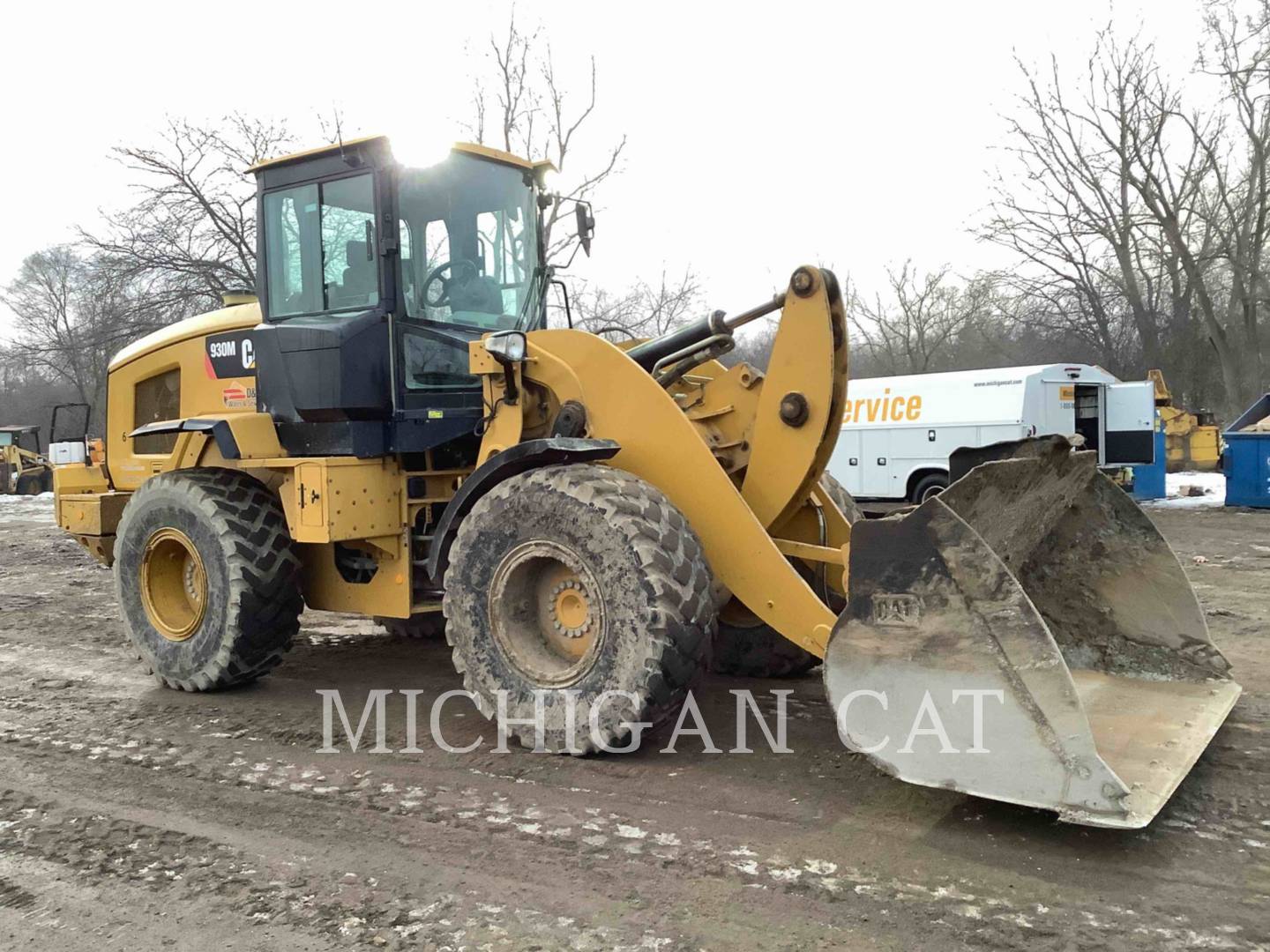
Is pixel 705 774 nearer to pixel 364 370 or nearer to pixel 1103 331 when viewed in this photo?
pixel 364 370

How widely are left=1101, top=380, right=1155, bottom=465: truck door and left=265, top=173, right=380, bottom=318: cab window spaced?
14.9 m

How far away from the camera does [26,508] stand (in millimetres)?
24219

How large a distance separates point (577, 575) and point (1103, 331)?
30746mm

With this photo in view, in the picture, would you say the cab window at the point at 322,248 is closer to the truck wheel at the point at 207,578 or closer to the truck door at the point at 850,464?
the truck wheel at the point at 207,578

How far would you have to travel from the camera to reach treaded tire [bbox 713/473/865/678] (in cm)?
549

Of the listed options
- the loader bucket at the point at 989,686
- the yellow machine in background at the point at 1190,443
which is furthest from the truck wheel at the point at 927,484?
the loader bucket at the point at 989,686

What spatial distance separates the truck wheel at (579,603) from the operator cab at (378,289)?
1.11 m

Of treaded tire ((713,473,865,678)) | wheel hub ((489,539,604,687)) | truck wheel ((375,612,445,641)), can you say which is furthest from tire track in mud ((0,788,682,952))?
truck wheel ((375,612,445,641))

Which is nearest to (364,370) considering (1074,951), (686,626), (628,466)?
(628,466)

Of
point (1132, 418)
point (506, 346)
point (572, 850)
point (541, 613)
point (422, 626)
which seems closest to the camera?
point (572, 850)

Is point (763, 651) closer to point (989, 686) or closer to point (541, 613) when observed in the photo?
point (541, 613)

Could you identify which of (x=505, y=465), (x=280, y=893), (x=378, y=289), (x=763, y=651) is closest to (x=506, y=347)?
(x=505, y=465)

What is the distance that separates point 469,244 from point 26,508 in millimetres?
23115

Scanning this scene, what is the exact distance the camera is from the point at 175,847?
12.1 feet
